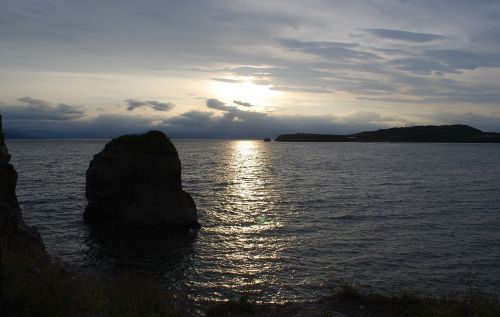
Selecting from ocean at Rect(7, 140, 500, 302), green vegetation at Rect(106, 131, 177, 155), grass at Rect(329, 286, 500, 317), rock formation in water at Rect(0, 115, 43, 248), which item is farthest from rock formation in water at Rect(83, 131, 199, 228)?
grass at Rect(329, 286, 500, 317)

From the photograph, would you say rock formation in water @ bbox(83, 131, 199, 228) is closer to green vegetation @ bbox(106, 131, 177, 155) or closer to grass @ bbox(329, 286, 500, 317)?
green vegetation @ bbox(106, 131, 177, 155)

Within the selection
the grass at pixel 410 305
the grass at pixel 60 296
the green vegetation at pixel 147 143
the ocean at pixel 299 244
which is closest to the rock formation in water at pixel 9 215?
the grass at pixel 60 296

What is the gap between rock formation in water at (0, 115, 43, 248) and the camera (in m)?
17.3

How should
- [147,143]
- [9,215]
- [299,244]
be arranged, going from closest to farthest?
[9,215] → [299,244] → [147,143]

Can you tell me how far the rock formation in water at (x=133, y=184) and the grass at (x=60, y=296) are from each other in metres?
16.0

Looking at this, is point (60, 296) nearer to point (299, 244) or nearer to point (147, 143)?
point (299, 244)

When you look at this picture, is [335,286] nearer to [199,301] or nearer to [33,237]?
[199,301]

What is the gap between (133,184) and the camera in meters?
32.3

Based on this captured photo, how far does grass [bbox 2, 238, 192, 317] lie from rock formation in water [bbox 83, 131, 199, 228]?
52.6ft

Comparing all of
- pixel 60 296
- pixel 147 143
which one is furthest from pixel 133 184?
pixel 60 296

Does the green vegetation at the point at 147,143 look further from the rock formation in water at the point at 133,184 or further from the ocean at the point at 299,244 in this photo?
the ocean at the point at 299,244

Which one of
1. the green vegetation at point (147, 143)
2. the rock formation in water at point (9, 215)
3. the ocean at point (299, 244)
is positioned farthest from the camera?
the green vegetation at point (147, 143)

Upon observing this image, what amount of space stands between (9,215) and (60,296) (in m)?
8.55

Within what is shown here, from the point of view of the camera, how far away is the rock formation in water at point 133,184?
1224 inches
